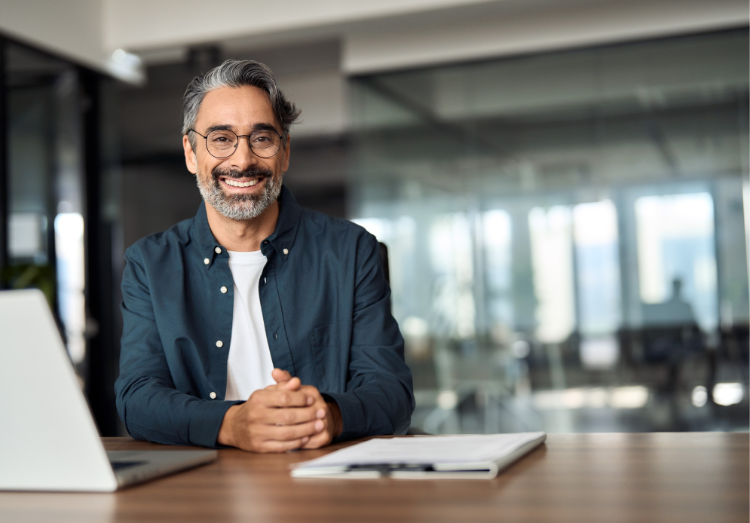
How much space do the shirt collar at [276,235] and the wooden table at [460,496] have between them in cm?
82

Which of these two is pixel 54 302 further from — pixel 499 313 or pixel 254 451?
pixel 254 451

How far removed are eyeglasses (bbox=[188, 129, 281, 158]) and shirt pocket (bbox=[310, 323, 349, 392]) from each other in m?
0.48

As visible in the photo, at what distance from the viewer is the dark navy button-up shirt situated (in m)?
1.62

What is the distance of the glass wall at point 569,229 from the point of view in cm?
402

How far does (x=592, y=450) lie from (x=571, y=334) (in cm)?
332

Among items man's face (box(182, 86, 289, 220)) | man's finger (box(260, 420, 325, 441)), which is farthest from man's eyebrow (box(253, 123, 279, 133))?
man's finger (box(260, 420, 325, 441))

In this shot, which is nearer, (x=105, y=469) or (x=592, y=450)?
(x=105, y=469)

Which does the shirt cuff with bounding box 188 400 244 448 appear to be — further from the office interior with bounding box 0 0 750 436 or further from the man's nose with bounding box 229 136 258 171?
the office interior with bounding box 0 0 750 436

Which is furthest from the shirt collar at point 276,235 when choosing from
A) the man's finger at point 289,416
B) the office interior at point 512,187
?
the office interior at point 512,187

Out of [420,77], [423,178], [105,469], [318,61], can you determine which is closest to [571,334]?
[423,178]

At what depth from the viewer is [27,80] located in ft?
14.0

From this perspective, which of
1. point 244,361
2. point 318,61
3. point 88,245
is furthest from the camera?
point 318,61

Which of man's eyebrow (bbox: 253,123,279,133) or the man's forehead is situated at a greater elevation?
the man's forehead

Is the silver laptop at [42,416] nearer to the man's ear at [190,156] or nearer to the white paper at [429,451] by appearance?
the white paper at [429,451]
